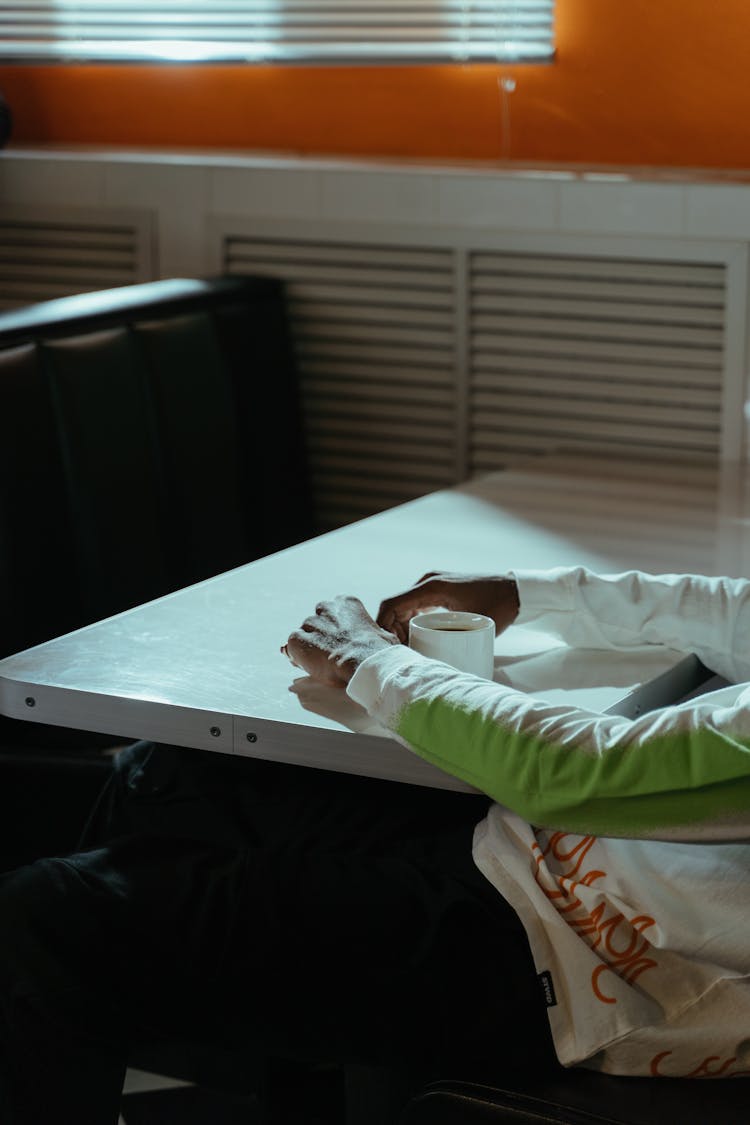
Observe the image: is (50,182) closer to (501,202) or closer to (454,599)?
(501,202)

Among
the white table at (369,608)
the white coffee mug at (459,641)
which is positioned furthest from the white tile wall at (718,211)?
the white coffee mug at (459,641)

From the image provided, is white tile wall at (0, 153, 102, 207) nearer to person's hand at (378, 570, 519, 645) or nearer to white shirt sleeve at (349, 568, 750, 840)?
person's hand at (378, 570, 519, 645)

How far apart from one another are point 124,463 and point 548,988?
1.28 meters

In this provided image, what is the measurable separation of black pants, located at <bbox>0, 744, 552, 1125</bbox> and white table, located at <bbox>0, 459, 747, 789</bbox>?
108 millimetres

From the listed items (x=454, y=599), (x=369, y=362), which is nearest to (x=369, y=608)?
(x=454, y=599)

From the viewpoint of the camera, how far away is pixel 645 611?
1.56 meters

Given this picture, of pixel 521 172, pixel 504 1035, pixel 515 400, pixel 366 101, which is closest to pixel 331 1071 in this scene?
pixel 504 1035

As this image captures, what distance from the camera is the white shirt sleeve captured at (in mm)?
1190

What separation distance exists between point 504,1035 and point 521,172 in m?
1.70

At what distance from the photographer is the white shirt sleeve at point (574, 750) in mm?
1190

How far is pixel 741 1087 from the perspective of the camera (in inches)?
47.1

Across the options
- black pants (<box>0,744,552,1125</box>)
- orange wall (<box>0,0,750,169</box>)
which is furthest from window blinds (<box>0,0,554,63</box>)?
black pants (<box>0,744,552,1125</box>)

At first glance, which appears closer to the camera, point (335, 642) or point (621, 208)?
point (335, 642)

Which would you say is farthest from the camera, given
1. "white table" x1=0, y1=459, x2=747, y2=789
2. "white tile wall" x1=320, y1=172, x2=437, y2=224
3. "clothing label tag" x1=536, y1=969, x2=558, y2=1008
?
"white tile wall" x1=320, y1=172, x2=437, y2=224
